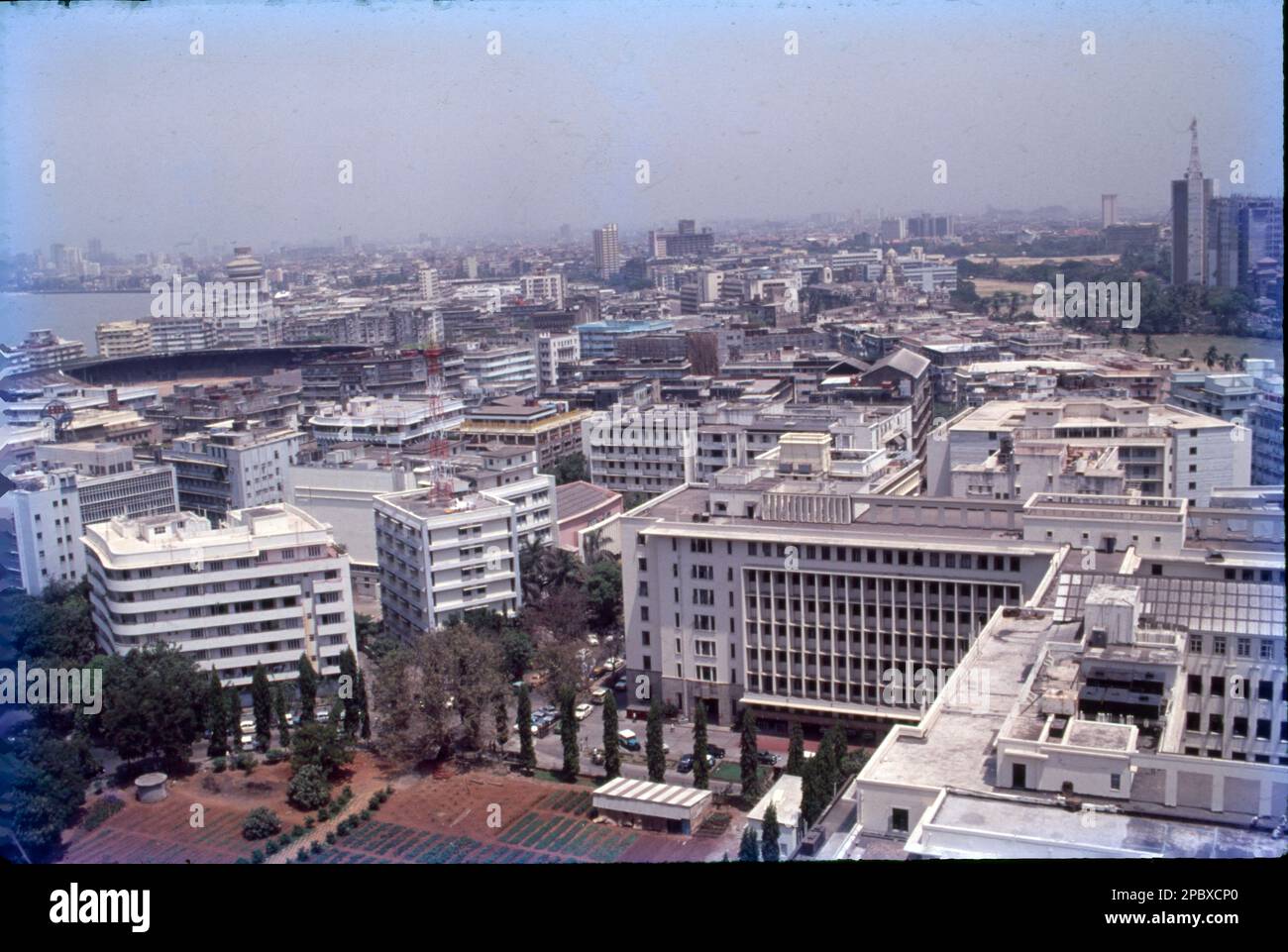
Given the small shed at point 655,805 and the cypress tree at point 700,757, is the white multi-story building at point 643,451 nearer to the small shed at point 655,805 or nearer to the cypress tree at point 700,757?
the cypress tree at point 700,757

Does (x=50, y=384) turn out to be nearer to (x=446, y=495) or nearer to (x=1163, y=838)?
(x=446, y=495)

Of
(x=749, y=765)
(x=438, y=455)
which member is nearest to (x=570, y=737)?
(x=749, y=765)

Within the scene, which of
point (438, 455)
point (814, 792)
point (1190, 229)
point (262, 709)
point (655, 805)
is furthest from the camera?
point (1190, 229)

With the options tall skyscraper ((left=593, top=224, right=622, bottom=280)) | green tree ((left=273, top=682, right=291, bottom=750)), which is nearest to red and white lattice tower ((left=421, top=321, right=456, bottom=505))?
green tree ((left=273, top=682, right=291, bottom=750))

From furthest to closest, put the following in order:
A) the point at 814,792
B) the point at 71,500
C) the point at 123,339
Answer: the point at 123,339
the point at 71,500
the point at 814,792

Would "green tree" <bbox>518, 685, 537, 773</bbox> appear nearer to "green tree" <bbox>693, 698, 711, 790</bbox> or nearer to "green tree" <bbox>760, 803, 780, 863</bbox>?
"green tree" <bbox>693, 698, 711, 790</bbox>

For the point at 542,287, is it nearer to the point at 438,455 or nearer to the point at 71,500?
the point at 438,455
